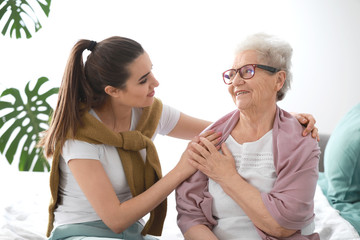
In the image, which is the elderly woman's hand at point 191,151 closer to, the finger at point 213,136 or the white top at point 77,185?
the finger at point 213,136

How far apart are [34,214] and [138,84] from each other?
2.94 feet

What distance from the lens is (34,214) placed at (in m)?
2.07

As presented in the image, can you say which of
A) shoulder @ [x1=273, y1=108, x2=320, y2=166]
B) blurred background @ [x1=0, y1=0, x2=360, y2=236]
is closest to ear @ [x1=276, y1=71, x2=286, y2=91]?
shoulder @ [x1=273, y1=108, x2=320, y2=166]

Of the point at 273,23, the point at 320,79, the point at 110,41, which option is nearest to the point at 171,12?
the point at 273,23

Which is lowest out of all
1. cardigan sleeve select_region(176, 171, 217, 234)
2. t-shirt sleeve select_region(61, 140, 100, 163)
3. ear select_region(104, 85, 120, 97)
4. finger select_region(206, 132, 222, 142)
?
cardigan sleeve select_region(176, 171, 217, 234)

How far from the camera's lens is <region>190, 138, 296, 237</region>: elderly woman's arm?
1.37 metres

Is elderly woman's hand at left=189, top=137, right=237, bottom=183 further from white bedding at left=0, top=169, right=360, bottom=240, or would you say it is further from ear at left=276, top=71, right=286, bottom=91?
white bedding at left=0, top=169, right=360, bottom=240

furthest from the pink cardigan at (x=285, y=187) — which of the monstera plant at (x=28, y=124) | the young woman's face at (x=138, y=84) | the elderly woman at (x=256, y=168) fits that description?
the monstera plant at (x=28, y=124)

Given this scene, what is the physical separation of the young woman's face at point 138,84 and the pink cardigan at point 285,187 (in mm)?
325

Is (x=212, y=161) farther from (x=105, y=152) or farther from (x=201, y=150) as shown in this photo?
(x=105, y=152)

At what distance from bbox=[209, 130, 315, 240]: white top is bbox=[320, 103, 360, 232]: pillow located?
702mm

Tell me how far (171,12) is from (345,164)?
181 centimetres

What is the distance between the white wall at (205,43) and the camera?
3154 millimetres

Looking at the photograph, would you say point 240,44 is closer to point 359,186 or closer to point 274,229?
point 274,229
